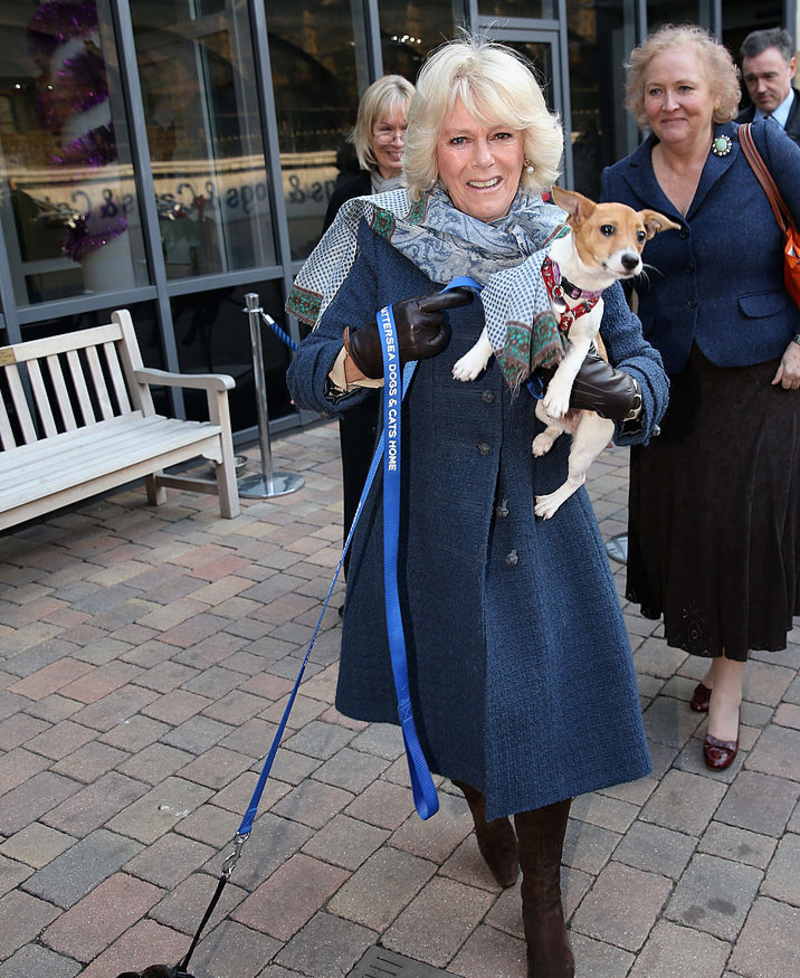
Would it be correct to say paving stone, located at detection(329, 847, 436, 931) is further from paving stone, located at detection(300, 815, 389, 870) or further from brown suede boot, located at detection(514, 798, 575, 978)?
brown suede boot, located at detection(514, 798, 575, 978)

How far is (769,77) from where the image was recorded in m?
5.72

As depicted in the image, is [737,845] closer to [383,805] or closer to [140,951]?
[383,805]

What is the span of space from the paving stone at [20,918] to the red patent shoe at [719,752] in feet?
6.94

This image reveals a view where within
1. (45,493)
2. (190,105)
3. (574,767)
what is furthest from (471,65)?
(190,105)

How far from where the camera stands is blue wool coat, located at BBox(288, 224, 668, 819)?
224 cm

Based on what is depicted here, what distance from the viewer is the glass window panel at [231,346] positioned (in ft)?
22.7

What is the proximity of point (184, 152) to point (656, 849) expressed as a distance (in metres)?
5.72

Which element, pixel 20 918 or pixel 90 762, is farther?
pixel 90 762

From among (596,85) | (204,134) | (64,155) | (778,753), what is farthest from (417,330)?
(596,85)

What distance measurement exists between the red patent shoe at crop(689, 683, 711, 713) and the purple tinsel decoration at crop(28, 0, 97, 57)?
5.41 metres

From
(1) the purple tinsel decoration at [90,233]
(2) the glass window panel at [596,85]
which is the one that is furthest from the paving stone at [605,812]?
(2) the glass window panel at [596,85]

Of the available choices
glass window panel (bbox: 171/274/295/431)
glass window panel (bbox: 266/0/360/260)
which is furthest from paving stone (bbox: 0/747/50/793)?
glass window panel (bbox: 266/0/360/260)

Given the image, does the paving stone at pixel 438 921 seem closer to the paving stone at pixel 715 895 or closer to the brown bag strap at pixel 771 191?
the paving stone at pixel 715 895

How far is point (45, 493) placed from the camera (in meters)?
4.79
